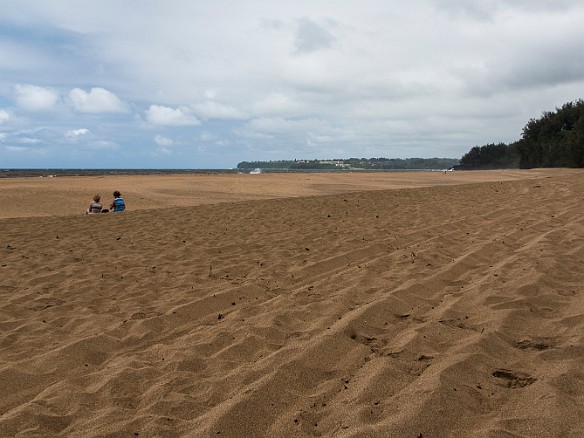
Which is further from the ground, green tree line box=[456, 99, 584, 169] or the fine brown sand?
green tree line box=[456, 99, 584, 169]

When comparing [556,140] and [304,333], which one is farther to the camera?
[556,140]

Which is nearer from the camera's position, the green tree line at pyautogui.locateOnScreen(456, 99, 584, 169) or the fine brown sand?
the fine brown sand

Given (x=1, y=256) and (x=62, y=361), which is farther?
(x=1, y=256)

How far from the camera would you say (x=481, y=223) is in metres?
9.08

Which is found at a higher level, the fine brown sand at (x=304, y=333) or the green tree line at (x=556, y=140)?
the green tree line at (x=556, y=140)

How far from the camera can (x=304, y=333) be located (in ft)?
14.0

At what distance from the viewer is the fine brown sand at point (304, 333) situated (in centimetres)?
298

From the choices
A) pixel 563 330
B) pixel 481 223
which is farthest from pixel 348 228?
pixel 563 330

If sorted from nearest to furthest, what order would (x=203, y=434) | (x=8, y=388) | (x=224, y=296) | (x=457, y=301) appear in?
1. (x=203, y=434)
2. (x=8, y=388)
3. (x=457, y=301)
4. (x=224, y=296)

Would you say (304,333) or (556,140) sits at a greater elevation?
(556,140)

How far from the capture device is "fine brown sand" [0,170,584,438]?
298 cm

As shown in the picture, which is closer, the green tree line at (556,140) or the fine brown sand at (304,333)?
the fine brown sand at (304,333)

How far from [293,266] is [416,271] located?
1.76 m

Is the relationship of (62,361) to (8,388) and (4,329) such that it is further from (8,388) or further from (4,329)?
(4,329)
